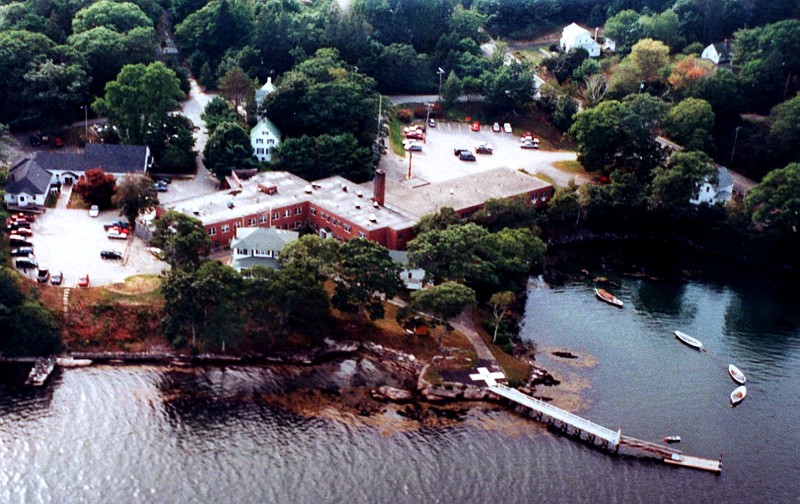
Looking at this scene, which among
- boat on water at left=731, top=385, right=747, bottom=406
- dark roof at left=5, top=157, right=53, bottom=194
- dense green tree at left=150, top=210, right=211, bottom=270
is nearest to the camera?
boat on water at left=731, top=385, right=747, bottom=406

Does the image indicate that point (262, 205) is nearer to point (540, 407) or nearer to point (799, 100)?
point (540, 407)

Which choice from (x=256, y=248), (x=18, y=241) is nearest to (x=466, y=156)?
(x=256, y=248)

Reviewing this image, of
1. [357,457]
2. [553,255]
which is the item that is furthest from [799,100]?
[357,457]

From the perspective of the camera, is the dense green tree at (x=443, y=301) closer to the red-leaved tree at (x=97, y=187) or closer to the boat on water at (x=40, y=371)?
the boat on water at (x=40, y=371)

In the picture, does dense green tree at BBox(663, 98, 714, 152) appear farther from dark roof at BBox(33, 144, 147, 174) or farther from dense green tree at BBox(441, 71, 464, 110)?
dark roof at BBox(33, 144, 147, 174)

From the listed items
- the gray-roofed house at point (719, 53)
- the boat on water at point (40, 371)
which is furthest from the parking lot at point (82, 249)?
the gray-roofed house at point (719, 53)

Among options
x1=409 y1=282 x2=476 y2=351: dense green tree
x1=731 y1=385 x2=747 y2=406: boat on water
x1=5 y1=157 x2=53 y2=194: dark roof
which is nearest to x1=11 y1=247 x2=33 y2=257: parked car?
x1=5 y1=157 x2=53 y2=194: dark roof
